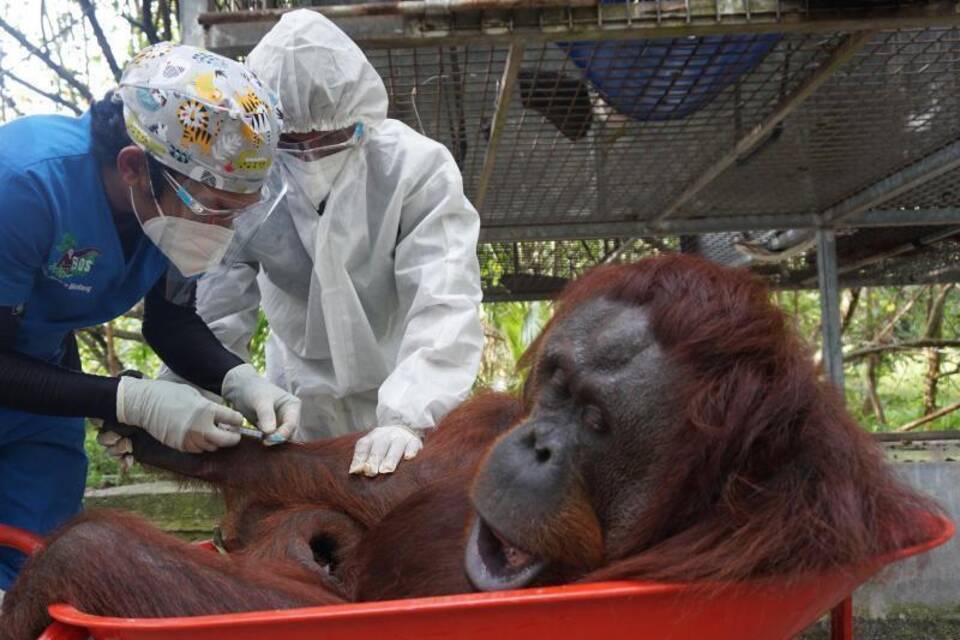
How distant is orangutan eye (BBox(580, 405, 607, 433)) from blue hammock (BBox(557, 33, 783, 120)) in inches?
65.2

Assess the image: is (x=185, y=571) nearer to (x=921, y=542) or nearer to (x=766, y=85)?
(x=921, y=542)

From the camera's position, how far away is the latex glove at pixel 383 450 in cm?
204

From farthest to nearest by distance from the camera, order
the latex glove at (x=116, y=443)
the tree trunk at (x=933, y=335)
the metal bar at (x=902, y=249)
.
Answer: the tree trunk at (x=933, y=335) < the metal bar at (x=902, y=249) < the latex glove at (x=116, y=443)

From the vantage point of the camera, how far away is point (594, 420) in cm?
141

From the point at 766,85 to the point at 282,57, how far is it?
1.62 metres

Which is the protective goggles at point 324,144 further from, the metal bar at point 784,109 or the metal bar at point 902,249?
the metal bar at point 902,249

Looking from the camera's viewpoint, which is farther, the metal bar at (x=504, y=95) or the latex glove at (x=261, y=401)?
the metal bar at (x=504, y=95)

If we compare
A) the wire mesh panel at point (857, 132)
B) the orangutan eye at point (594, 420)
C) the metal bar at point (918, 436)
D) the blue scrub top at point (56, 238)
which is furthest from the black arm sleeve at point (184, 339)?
the metal bar at point (918, 436)

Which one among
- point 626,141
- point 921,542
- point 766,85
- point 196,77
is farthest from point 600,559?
point 626,141

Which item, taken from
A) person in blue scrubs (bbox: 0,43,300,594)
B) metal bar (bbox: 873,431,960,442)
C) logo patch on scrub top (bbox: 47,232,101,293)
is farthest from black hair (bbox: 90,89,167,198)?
metal bar (bbox: 873,431,960,442)

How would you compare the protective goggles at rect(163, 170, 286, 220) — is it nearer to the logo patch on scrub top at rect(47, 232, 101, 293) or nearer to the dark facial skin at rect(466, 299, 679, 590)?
Answer: the logo patch on scrub top at rect(47, 232, 101, 293)

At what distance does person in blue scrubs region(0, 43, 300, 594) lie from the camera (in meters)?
1.98

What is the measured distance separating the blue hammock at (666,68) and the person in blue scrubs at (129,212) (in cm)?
117

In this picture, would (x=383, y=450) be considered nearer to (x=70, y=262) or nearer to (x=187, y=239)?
(x=187, y=239)
